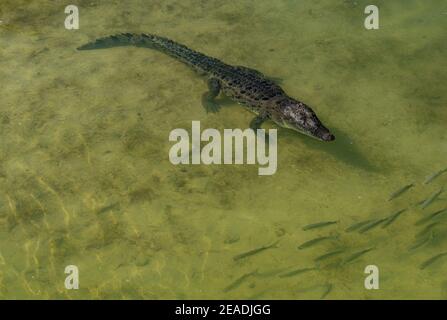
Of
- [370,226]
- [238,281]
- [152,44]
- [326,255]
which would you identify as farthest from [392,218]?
[152,44]

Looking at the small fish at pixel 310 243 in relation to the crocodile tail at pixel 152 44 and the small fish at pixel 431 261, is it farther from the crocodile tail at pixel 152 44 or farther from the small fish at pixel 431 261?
the crocodile tail at pixel 152 44

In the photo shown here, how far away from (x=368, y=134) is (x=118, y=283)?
11.6 feet

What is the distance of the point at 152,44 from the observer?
30.1 ft

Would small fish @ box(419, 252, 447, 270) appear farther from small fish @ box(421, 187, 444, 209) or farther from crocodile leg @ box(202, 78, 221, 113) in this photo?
crocodile leg @ box(202, 78, 221, 113)

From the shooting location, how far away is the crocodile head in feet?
24.0

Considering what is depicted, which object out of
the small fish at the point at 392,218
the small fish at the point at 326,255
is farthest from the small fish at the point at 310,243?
the small fish at the point at 392,218

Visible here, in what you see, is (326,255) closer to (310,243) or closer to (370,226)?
(310,243)

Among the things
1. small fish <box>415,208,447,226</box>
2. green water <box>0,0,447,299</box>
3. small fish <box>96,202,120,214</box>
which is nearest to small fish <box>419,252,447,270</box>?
green water <box>0,0,447,299</box>

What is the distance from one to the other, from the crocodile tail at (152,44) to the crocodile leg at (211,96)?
1.47 feet

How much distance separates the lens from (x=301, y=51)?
355 inches
